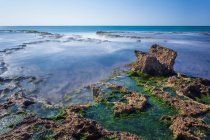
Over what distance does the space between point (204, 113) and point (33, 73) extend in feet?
63.7

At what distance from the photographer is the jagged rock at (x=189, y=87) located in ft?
61.4

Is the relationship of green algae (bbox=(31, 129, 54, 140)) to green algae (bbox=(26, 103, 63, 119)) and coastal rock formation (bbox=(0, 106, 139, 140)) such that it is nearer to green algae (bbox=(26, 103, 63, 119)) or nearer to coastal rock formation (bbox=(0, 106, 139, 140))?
coastal rock formation (bbox=(0, 106, 139, 140))

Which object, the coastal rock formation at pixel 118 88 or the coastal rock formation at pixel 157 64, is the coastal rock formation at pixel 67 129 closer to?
the coastal rock formation at pixel 118 88

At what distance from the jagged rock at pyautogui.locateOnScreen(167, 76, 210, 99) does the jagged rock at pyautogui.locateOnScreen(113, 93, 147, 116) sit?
350 cm

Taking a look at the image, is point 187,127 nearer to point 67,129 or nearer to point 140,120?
point 140,120

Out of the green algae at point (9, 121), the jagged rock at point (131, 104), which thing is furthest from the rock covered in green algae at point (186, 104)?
the green algae at point (9, 121)

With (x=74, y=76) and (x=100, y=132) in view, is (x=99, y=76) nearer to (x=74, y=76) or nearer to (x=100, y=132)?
(x=74, y=76)

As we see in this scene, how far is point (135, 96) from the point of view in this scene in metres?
17.8

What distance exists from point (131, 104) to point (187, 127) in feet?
13.6

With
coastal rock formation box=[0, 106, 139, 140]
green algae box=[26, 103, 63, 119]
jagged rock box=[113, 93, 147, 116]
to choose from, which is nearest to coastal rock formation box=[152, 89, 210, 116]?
jagged rock box=[113, 93, 147, 116]

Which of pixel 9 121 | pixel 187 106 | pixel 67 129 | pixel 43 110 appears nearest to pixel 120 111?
pixel 67 129

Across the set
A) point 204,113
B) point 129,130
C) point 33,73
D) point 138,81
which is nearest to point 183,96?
point 204,113

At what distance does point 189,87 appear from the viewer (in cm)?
1923

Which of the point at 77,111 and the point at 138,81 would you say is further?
the point at 138,81
